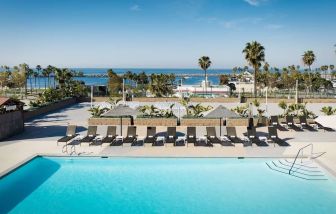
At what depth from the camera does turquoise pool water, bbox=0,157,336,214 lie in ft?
33.3

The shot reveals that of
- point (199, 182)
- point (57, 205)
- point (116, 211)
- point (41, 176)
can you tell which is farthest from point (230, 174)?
point (41, 176)

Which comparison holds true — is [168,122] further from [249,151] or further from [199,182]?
[199,182]

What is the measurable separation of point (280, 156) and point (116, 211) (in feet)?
24.8

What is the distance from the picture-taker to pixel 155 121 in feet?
68.1

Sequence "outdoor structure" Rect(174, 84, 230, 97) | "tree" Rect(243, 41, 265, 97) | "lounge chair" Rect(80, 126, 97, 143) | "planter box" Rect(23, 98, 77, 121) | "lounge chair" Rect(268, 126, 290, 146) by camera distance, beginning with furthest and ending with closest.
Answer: "outdoor structure" Rect(174, 84, 230, 97)
"tree" Rect(243, 41, 265, 97)
"planter box" Rect(23, 98, 77, 121)
"lounge chair" Rect(80, 126, 97, 143)
"lounge chair" Rect(268, 126, 290, 146)

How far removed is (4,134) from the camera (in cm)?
1736

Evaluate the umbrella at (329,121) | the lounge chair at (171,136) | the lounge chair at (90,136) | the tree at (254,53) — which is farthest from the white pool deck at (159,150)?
the tree at (254,53)

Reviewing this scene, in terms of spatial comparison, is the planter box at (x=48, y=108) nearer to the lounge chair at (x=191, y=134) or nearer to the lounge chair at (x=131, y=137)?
the lounge chair at (x=131, y=137)

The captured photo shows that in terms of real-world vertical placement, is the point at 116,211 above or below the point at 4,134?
below

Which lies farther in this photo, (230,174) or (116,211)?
(230,174)

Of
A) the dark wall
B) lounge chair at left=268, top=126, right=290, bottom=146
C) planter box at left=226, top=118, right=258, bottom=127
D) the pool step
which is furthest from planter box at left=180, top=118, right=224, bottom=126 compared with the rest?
the dark wall

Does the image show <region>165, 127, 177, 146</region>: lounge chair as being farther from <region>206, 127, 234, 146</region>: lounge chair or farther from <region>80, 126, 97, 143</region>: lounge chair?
<region>80, 126, 97, 143</region>: lounge chair

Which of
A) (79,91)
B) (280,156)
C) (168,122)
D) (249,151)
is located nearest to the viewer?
(280,156)

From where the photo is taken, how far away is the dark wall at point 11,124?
17.2m
